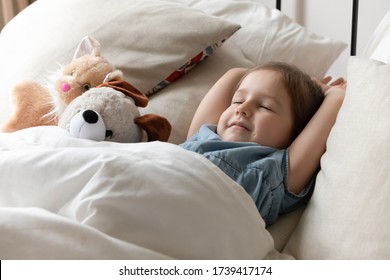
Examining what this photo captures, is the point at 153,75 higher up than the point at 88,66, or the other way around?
the point at 88,66

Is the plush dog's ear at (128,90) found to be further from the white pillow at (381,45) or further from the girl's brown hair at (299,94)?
the white pillow at (381,45)

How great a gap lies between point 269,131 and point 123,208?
1.62ft

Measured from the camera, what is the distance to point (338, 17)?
2082mm

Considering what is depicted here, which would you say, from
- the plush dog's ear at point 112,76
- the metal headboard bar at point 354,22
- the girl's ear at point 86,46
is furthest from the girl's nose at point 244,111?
the metal headboard bar at point 354,22

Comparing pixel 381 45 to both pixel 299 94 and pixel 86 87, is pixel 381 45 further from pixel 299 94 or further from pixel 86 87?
pixel 86 87

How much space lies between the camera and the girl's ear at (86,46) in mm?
1590

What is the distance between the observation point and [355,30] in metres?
1.94

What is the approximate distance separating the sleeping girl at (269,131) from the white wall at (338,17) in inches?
20.9

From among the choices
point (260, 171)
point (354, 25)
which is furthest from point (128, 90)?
point (354, 25)

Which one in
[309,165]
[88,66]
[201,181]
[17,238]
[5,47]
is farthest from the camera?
[5,47]

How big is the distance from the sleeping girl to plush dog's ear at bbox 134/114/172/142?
58 millimetres
